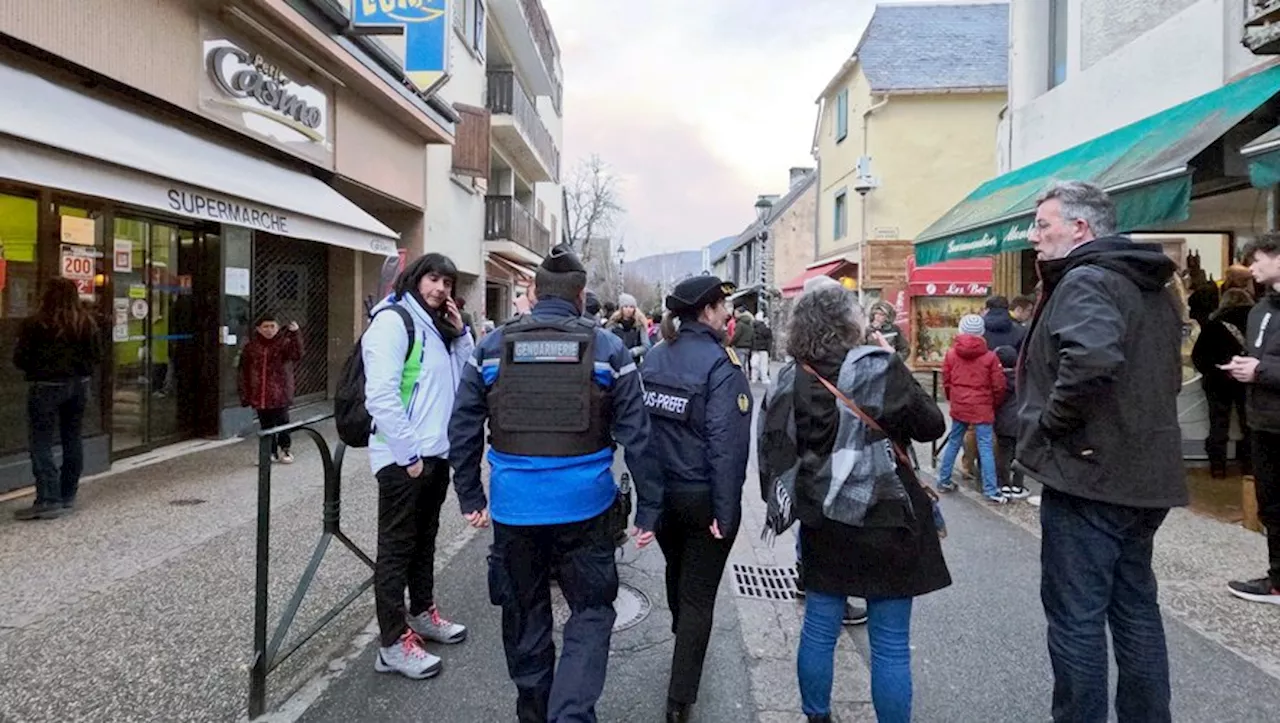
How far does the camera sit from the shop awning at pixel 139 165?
4.76m

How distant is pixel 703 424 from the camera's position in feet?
10.2

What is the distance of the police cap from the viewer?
3.20 metres

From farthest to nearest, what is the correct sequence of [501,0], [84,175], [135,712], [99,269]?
[501,0] → [99,269] → [84,175] → [135,712]

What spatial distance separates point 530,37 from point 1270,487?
21930mm

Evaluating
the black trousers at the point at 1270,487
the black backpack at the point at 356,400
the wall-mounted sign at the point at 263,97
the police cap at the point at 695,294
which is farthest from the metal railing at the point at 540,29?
the black trousers at the point at 1270,487

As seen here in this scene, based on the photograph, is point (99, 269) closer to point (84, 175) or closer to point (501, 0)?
point (84, 175)

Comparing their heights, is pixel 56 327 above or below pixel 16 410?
above

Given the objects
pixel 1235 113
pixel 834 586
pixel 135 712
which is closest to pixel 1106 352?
pixel 834 586

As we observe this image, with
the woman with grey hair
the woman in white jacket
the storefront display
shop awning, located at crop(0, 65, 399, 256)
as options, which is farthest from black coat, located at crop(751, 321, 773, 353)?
the woman with grey hair

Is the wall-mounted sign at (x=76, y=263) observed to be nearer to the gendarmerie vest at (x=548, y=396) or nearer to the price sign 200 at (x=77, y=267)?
the price sign 200 at (x=77, y=267)

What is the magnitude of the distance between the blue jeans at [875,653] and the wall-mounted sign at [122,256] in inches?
317

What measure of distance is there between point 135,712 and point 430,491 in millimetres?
1429

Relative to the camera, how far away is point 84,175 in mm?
5043

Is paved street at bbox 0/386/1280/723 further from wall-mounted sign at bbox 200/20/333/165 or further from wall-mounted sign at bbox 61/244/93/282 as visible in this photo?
wall-mounted sign at bbox 200/20/333/165
